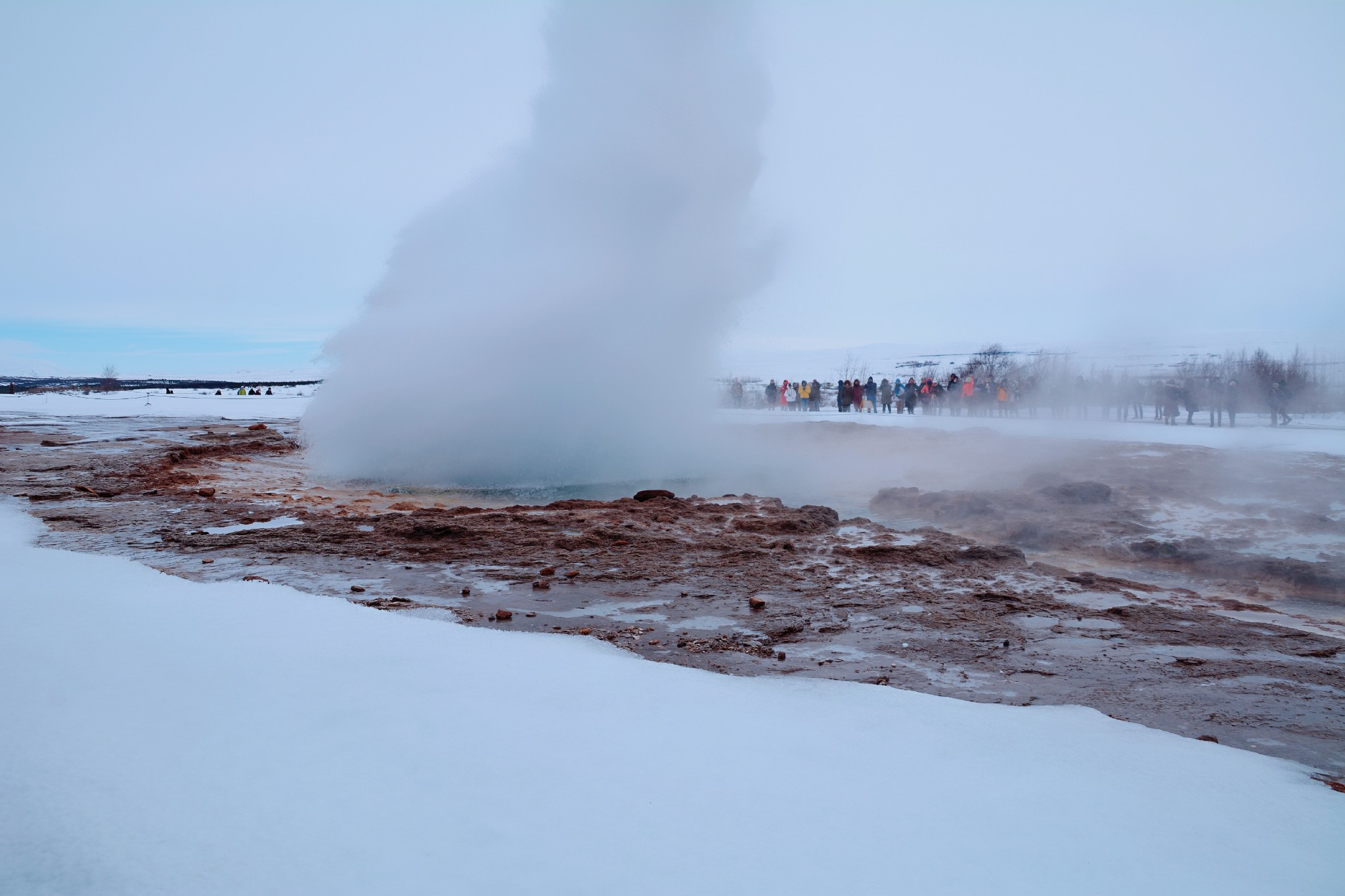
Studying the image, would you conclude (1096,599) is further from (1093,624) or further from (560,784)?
(560,784)

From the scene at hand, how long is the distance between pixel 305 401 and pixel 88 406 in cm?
1250

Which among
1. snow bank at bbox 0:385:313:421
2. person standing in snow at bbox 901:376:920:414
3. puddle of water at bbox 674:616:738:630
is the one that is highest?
person standing in snow at bbox 901:376:920:414

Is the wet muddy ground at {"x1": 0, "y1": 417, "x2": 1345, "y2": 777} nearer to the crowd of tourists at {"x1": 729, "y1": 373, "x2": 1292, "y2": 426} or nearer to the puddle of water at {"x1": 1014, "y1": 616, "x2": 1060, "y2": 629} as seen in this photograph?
the puddle of water at {"x1": 1014, "y1": 616, "x2": 1060, "y2": 629}

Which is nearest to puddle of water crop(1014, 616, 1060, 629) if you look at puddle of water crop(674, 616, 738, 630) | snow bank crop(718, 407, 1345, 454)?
puddle of water crop(674, 616, 738, 630)

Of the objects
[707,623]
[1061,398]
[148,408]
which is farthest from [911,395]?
[148,408]

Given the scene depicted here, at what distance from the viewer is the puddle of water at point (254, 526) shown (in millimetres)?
7438

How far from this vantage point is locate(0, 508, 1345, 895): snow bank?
1786mm

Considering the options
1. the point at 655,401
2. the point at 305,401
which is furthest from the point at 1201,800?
the point at 305,401

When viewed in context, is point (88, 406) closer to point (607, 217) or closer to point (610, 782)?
point (607, 217)

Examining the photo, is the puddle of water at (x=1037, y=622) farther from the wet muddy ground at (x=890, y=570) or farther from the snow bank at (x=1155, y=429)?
the snow bank at (x=1155, y=429)

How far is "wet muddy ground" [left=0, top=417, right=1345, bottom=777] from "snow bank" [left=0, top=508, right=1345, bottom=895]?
0.91 m

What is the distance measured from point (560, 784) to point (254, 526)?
6.84 m

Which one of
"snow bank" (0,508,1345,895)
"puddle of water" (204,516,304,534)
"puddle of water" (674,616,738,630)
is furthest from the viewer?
"puddle of water" (204,516,304,534)

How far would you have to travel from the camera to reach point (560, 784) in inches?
86.9
